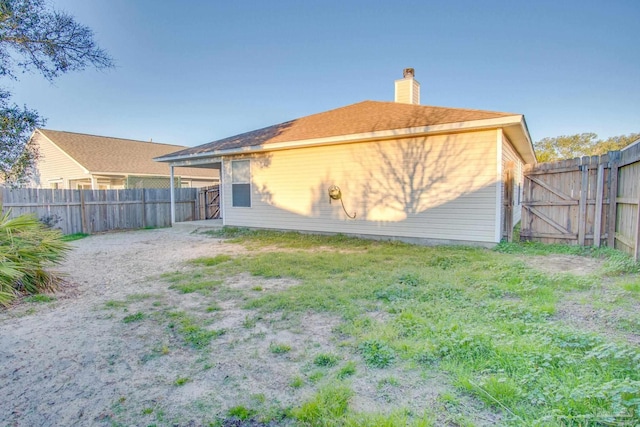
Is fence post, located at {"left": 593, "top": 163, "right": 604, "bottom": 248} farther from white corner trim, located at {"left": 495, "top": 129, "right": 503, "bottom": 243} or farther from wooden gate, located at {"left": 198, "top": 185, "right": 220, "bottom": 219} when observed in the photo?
wooden gate, located at {"left": 198, "top": 185, "right": 220, "bottom": 219}

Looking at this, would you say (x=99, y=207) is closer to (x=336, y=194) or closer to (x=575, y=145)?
(x=336, y=194)

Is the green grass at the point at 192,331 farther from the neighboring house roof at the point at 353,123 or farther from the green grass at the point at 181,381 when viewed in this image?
the neighboring house roof at the point at 353,123

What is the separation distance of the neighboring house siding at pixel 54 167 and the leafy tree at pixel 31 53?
10530 millimetres

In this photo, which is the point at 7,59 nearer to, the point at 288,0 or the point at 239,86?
the point at 288,0

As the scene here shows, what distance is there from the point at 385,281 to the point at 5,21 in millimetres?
6621

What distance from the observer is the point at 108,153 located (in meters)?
16.1

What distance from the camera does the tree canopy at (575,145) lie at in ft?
88.9

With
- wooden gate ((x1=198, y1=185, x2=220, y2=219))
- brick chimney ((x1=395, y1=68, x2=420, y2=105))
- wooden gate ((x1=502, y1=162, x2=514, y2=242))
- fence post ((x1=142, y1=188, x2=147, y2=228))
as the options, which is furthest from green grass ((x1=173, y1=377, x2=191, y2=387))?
wooden gate ((x1=198, y1=185, x2=220, y2=219))

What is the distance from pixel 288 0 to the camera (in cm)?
986

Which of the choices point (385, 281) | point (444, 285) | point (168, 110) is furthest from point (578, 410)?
point (168, 110)

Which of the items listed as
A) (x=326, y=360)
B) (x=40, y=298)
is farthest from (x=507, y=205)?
(x=40, y=298)

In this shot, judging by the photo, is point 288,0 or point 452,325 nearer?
point 452,325

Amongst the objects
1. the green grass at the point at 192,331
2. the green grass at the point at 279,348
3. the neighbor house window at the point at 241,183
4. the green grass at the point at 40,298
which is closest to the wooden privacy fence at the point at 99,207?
the neighbor house window at the point at 241,183

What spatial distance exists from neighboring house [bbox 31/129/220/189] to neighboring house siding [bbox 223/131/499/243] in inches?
356
